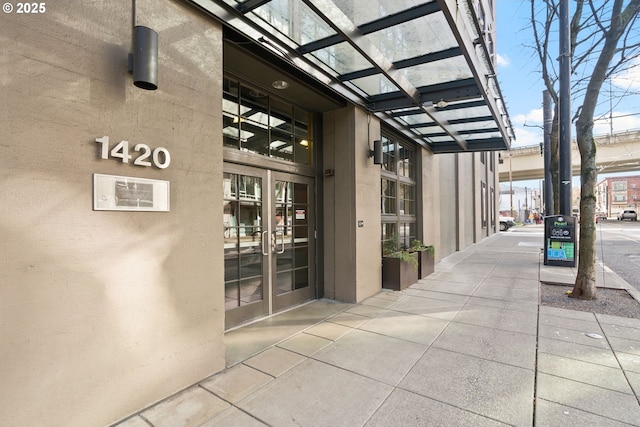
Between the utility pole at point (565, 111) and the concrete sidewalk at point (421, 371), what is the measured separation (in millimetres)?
4745

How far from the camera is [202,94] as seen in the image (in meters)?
2.89

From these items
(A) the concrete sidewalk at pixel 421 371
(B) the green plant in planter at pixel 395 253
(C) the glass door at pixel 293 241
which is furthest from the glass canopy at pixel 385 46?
(A) the concrete sidewalk at pixel 421 371

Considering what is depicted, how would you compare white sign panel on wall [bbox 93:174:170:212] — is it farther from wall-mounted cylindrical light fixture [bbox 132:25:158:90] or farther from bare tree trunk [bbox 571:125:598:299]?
bare tree trunk [bbox 571:125:598:299]

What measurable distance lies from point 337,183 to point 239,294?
2325mm

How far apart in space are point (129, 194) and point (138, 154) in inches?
12.4

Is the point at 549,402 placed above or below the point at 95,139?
below

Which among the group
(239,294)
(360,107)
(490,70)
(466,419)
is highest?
(490,70)

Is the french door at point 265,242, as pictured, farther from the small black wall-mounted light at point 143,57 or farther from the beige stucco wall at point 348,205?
the small black wall-mounted light at point 143,57

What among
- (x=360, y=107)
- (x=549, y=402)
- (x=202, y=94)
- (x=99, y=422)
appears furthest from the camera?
(x=360, y=107)

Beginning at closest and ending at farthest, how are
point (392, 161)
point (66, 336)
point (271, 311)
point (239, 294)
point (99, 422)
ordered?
point (66, 336) < point (99, 422) < point (239, 294) < point (271, 311) < point (392, 161)

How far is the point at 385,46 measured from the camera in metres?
3.84

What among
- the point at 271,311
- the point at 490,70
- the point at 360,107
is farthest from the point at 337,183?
the point at 490,70

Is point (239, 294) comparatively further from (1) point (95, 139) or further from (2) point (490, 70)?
(2) point (490, 70)

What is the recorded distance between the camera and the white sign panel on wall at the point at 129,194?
7.28 feet
